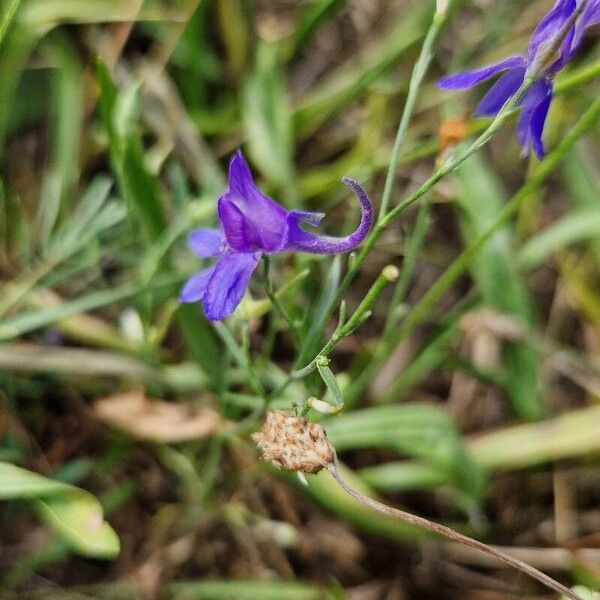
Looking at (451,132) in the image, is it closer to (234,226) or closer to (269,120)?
(234,226)

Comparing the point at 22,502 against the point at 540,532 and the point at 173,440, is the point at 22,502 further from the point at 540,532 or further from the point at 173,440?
the point at 540,532

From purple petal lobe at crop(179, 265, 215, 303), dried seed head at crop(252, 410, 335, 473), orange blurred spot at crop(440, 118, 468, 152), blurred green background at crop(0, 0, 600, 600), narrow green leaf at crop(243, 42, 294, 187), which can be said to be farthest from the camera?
narrow green leaf at crop(243, 42, 294, 187)

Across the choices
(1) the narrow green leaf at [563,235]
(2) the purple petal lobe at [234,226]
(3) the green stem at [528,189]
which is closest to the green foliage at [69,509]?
(2) the purple petal lobe at [234,226]

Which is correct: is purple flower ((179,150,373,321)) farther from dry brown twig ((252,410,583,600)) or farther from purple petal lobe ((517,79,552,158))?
purple petal lobe ((517,79,552,158))

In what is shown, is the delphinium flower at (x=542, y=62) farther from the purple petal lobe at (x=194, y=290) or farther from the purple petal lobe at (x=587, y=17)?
the purple petal lobe at (x=194, y=290)

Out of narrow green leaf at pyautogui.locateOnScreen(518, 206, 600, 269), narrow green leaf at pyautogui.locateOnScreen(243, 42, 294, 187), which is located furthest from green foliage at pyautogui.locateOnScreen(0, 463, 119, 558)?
narrow green leaf at pyautogui.locateOnScreen(518, 206, 600, 269)

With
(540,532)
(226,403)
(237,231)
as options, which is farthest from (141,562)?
(237,231)

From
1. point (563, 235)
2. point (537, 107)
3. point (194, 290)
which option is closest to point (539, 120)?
point (537, 107)
